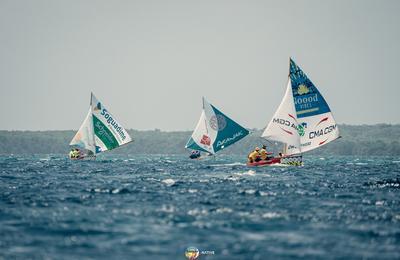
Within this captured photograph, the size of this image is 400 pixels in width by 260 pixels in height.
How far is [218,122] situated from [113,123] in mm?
17109

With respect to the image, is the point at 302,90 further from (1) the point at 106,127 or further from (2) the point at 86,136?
(2) the point at 86,136

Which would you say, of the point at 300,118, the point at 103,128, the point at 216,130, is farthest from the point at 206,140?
the point at 300,118

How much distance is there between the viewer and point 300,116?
6266 cm

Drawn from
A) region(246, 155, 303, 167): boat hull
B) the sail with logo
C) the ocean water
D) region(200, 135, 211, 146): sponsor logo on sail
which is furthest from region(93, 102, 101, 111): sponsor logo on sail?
the ocean water

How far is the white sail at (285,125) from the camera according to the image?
62469mm

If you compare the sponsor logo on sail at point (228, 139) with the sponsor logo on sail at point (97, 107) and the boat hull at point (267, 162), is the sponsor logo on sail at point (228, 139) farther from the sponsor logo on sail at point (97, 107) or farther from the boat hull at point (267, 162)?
the sponsor logo on sail at point (97, 107)

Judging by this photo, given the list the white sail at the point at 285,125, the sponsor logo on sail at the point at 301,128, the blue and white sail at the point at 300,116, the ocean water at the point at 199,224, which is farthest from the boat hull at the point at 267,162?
the ocean water at the point at 199,224

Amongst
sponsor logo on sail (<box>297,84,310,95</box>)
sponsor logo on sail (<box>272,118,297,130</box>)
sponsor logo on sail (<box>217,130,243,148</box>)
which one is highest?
sponsor logo on sail (<box>297,84,310,95</box>)

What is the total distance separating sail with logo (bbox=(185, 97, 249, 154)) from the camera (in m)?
82.2

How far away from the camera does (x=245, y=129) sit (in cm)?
8162

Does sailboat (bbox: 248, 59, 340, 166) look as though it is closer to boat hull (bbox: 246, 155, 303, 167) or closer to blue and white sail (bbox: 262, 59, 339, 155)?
blue and white sail (bbox: 262, 59, 339, 155)

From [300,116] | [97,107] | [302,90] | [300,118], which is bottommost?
[300,118]

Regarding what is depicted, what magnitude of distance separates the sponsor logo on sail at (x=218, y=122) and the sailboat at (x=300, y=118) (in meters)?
19.2

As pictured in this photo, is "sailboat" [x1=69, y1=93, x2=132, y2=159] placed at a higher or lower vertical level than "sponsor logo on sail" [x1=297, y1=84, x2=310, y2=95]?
lower
